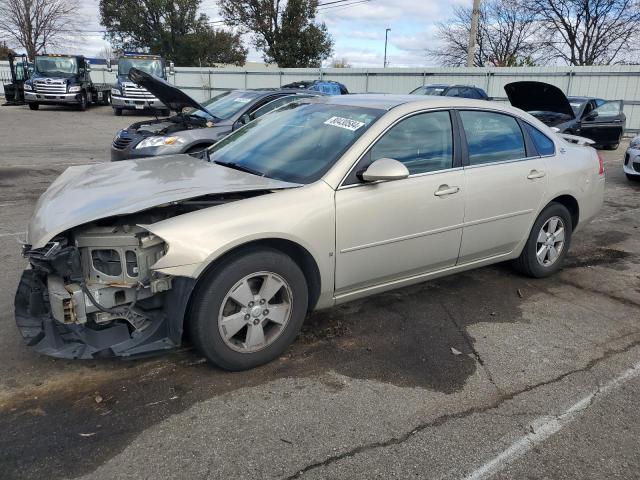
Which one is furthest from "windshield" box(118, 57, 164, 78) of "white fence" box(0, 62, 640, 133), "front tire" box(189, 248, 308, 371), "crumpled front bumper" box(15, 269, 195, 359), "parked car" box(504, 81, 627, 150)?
"front tire" box(189, 248, 308, 371)

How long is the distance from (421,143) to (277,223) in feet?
4.53

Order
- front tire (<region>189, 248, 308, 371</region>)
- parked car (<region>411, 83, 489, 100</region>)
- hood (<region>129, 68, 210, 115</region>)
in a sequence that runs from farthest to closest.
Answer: parked car (<region>411, 83, 489, 100</region>) < hood (<region>129, 68, 210, 115</region>) < front tire (<region>189, 248, 308, 371</region>)

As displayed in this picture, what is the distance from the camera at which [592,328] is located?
13.1 feet

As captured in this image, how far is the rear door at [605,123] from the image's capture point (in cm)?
1415

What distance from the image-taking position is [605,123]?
48.2 ft

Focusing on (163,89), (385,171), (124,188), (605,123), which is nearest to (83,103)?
(163,89)

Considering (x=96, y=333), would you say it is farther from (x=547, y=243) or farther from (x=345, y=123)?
(x=547, y=243)

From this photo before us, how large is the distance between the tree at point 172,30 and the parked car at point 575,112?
3439cm

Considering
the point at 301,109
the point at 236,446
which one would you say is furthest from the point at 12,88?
the point at 236,446

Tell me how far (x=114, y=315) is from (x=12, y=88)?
2881 cm

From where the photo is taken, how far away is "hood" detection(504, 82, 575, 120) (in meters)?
9.20

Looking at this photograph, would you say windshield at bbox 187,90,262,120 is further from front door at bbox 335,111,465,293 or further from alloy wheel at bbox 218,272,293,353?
alloy wheel at bbox 218,272,293,353

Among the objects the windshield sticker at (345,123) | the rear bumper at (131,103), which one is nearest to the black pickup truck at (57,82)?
the rear bumper at (131,103)

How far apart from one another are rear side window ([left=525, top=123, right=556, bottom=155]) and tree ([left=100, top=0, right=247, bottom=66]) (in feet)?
137
